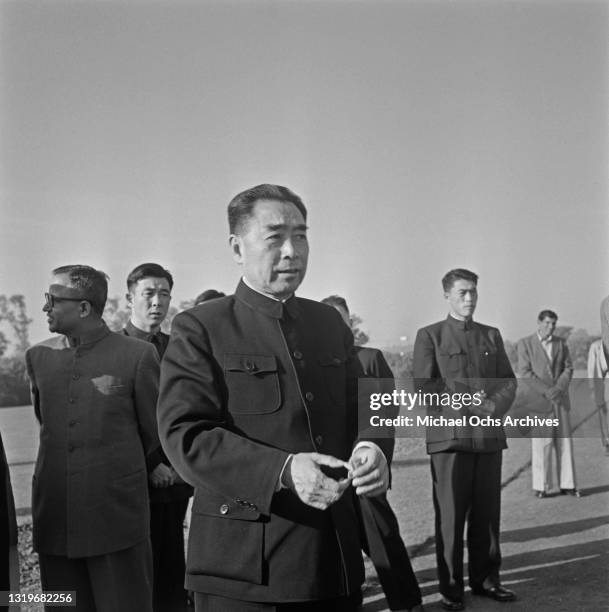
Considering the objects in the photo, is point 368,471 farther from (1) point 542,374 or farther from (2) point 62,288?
(1) point 542,374

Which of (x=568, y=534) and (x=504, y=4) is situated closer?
(x=504, y=4)

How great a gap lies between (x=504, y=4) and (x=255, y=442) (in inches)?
96.3

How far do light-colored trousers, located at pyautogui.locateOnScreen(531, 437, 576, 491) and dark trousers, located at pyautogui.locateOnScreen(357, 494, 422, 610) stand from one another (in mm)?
2957

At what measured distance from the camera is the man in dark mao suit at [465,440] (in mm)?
3238

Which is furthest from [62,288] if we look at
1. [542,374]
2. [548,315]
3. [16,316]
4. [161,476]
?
[542,374]

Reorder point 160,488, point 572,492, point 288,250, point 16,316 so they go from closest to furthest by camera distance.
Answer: point 288,250, point 160,488, point 16,316, point 572,492

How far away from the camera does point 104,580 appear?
237 cm

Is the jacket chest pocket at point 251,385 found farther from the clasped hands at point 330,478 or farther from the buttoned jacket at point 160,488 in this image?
the buttoned jacket at point 160,488

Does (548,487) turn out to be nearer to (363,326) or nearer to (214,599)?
(363,326)

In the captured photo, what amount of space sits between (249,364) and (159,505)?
1.61m

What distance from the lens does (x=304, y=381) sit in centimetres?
164

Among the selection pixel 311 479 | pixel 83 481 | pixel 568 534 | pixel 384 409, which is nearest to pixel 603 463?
pixel 568 534

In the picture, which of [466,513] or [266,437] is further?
[466,513]

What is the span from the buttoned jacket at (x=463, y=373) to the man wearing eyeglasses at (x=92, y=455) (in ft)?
4.42
